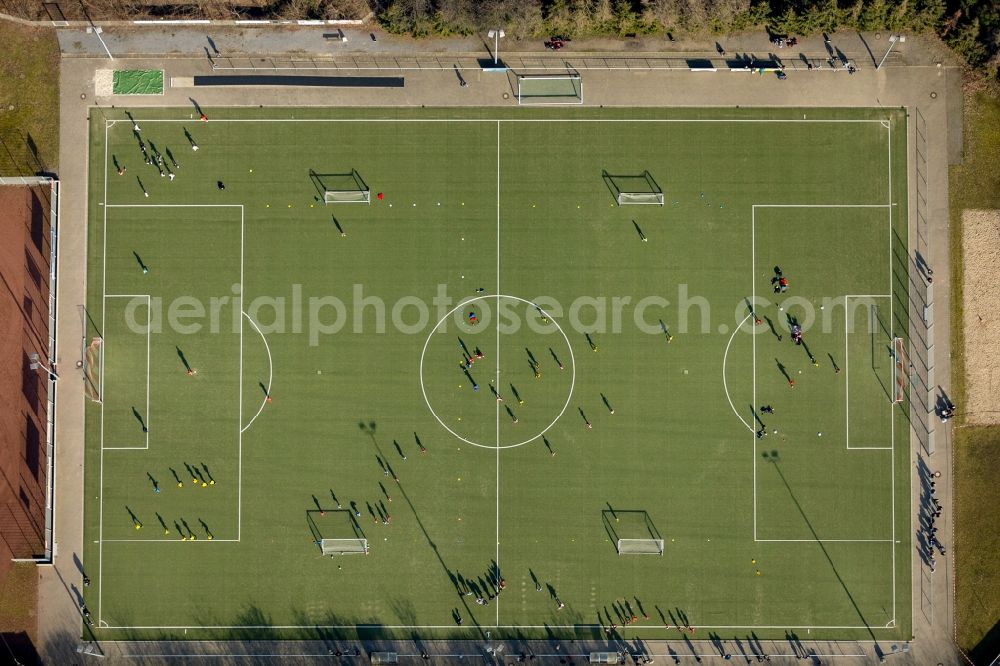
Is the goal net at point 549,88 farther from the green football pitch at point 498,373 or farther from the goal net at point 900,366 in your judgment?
the goal net at point 900,366

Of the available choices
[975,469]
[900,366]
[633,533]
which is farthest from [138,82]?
[975,469]

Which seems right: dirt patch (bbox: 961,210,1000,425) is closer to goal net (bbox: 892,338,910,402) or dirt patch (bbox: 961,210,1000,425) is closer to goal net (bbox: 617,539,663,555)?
goal net (bbox: 892,338,910,402)

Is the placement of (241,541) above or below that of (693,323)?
below

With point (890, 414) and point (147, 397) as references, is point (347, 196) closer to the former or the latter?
point (147, 397)

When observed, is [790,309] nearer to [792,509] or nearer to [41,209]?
[792,509]

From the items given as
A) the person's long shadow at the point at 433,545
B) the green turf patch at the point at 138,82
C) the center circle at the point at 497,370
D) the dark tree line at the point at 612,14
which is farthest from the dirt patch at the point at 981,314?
the green turf patch at the point at 138,82

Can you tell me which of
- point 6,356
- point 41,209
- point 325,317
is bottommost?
point 6,356

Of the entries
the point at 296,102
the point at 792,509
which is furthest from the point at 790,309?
the point at 296,102

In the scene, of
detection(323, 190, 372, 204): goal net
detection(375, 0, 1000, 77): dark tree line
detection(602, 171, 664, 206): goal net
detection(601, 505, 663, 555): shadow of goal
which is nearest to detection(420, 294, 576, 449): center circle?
detection(601, 505, 663, 555): shadow of goal
